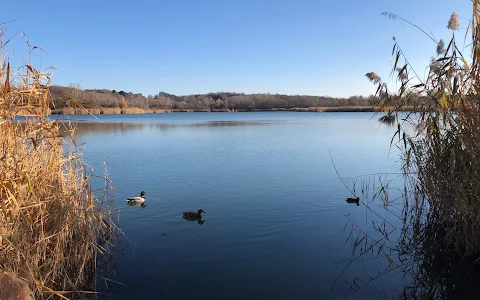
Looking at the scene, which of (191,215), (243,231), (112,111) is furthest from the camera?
(112,111)

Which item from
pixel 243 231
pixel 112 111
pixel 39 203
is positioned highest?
pixel 112 111

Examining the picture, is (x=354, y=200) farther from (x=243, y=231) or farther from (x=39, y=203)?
(x=39, y=203)

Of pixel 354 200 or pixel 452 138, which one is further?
pixel 354 200

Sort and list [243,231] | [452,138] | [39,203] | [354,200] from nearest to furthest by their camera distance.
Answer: [39,203]
[452,138]
[243,231]
[354,200]

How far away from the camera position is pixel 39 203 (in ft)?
10.1

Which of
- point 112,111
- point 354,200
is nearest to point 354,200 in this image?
point 354,200

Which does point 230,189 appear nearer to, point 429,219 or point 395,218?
point 395,218

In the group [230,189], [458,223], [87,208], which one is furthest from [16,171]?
[230,189]

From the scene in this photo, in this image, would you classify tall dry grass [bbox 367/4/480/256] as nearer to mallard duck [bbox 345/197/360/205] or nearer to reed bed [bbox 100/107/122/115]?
mallard duck [bbox 345/197/360/205]

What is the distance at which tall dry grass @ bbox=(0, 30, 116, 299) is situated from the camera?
2939 millimetres

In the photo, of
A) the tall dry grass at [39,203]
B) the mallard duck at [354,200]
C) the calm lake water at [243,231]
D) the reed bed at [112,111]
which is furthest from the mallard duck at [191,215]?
the reed bed at [112,111]

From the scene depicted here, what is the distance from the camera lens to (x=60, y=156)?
4.09 metres

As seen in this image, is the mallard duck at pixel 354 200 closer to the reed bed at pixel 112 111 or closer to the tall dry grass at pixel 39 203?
the tall dry grass at pixel 39 203

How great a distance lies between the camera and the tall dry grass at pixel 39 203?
9.64 ft
